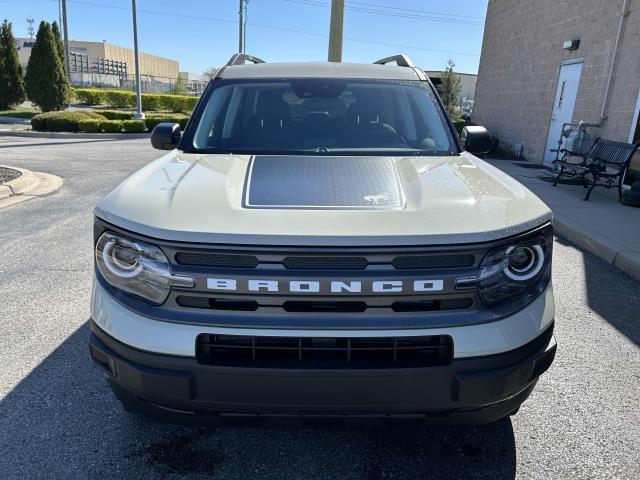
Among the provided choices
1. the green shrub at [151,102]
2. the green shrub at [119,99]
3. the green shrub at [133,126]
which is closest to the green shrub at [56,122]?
the green shrub at [133,126]

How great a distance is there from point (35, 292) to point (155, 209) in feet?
9.03

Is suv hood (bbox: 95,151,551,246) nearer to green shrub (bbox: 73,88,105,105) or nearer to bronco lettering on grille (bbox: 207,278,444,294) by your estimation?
bronco lettering on grille (bbox: 207,278,444,294)

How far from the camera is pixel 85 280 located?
4.39 meters

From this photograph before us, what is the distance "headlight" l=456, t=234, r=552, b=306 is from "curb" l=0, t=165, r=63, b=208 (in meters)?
7.20

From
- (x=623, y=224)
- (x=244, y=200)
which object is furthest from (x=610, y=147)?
(x=244, y=200)

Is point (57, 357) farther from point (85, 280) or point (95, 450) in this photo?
point (85, 280)

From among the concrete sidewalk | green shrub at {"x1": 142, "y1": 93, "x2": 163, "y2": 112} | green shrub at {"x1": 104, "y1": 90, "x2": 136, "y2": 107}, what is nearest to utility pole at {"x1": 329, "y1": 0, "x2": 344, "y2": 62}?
the concrete sidewalk

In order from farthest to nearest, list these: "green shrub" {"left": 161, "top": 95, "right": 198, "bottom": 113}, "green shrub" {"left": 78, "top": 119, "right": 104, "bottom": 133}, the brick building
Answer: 1. "green shrub" {"left": 161, "top": 95, "right": 198, "bottom": 113}
2. "green shrub" {"left": 78, "top": 119, "right": 104, "bottom": 133}
3. the brick building

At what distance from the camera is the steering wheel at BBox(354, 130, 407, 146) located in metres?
3.18

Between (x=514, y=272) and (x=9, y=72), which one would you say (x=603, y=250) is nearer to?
(x=514, y=272)

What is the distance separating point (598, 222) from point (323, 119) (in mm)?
5039

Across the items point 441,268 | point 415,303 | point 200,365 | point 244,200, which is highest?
point 244,200

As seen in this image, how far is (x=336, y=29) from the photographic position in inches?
569

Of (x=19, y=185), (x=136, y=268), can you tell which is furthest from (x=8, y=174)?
(x=136, y=268)
